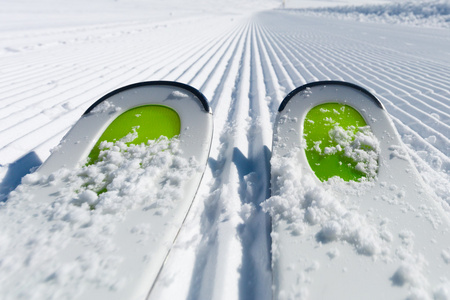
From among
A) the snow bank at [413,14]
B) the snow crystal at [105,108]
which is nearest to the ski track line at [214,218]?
the snow crystal at [105,108]

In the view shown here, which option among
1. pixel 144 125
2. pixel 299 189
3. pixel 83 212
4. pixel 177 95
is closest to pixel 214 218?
pixel 299 189

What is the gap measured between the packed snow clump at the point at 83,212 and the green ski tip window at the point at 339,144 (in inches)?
25.2

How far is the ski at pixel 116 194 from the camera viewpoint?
31.6 inches

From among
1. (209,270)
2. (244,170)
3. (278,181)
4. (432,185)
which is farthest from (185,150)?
(432,185)

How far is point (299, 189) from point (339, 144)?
18.6 inches

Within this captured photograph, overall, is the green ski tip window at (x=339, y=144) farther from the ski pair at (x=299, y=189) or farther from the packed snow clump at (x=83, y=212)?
the packed snow clump at (x=83, y=212)

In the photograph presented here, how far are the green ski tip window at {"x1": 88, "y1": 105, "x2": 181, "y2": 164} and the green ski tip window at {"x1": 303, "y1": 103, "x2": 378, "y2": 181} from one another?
748 mm

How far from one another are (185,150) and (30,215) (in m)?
0.68

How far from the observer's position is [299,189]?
3.69 ft

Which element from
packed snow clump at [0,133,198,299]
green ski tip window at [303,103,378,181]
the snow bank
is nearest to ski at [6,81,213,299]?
packed snow clump at [0,133,198,299]

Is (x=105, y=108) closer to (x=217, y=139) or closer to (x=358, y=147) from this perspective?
(x=217, y=139)

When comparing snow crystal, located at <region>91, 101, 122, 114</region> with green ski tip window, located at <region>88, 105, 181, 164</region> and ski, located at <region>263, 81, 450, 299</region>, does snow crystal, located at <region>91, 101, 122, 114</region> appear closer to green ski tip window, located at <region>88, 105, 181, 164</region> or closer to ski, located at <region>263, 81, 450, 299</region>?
green ski tip window, located at <region>88, 105, 181, 164</region>

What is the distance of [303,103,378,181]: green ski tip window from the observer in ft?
4.20

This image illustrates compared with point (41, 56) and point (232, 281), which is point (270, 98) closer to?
point (232, 281)
